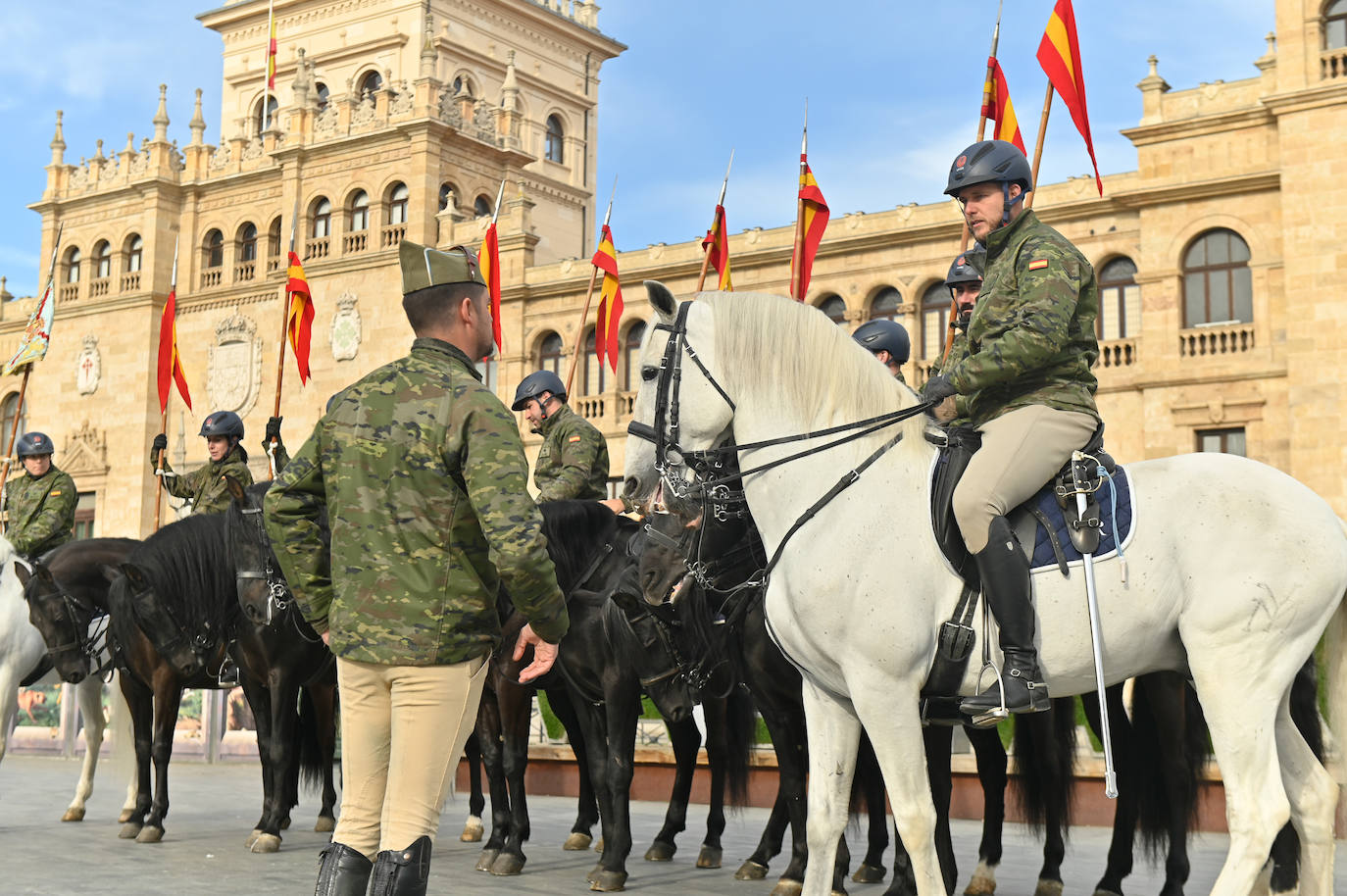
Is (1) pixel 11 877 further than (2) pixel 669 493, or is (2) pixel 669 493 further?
(1) pixel 11 877

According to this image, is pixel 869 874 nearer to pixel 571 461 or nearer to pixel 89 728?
pixel 571 461

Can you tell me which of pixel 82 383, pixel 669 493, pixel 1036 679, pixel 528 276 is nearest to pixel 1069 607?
pixel 1036 679

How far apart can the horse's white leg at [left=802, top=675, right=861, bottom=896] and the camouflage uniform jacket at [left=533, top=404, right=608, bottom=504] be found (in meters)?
3.56

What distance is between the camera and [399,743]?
4.02 m

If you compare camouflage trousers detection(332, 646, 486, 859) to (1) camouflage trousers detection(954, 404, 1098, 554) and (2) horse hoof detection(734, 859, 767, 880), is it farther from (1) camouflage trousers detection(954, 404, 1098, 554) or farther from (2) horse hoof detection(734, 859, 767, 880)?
(2) horse hoof detection(734, 859, 767, 880)

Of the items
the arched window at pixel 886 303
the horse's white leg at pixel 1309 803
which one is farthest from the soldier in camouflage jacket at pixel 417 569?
the arched window at pixel 886 303

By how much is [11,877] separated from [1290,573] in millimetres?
6199

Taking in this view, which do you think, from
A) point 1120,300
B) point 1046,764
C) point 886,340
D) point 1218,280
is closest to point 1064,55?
point 886,340

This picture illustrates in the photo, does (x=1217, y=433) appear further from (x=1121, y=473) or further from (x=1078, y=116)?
(x=1121, y=473)

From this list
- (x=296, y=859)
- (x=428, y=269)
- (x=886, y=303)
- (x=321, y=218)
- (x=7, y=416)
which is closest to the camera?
(x=428, y=269)

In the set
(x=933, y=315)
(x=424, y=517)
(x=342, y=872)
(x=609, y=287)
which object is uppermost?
(x=933, y=315)

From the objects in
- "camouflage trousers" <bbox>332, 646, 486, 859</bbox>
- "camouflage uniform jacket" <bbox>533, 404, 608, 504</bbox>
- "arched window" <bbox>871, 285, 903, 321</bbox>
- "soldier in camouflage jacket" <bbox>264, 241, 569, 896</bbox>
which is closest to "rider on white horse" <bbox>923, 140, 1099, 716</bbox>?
"soldier in camouflage jacket" <bbox>264, 241, 569, 896</bbox>

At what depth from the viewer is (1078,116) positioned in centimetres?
1152

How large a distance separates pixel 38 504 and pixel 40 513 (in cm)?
7
